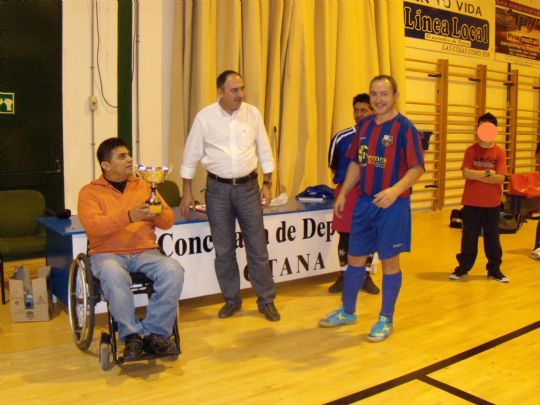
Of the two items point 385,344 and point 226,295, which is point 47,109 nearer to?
point 226,295

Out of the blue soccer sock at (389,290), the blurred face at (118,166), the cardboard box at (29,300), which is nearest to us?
the blurred face at (118,166)

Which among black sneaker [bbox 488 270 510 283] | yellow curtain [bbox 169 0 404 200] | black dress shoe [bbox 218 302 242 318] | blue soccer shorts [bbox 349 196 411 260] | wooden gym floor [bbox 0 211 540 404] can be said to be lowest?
wooden gym floor [bbox 0 211 540 404]

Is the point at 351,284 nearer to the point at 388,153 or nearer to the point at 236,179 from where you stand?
the point at 388,153

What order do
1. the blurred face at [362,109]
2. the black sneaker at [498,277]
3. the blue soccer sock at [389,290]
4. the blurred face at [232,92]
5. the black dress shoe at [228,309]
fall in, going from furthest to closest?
the black sneaker at [498,277]
the blurred face at [362,109]
the black dress shoe at [228,309]
the blurred face at [232,92]
the blue soccer sock at [389,290]

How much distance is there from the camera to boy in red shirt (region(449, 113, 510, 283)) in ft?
13.4

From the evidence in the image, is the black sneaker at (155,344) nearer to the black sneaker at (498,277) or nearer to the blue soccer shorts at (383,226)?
the blue soccer shorts at (383,226)

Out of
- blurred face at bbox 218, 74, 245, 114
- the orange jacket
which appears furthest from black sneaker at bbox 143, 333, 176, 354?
blurred face at bbox 218, 74, 245, 114

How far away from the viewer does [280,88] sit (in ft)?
19.7

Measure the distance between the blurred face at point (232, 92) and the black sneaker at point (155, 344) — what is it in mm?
1328

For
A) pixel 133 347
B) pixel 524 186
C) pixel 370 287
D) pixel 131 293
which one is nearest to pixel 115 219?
pixel 131 293

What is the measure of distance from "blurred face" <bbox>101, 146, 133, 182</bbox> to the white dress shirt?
56 cm

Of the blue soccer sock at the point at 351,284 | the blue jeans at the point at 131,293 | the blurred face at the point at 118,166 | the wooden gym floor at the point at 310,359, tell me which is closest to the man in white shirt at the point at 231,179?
the wooden gym floor at the point at 310,359

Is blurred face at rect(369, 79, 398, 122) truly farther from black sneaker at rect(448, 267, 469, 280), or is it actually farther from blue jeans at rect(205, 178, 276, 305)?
black sneaker at rect(448, 267, 469, 280)

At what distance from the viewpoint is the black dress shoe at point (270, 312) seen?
11.0 ft
